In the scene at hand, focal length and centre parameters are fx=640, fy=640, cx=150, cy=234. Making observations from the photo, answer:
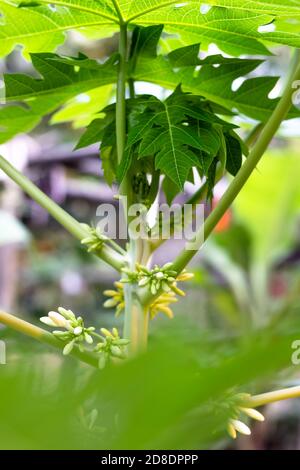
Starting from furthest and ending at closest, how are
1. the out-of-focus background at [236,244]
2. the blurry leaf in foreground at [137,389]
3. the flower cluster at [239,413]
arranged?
the out-of-focus background at [236,244], the flower cluster at [239,413], the blurry leaf in foreground at [137,389]

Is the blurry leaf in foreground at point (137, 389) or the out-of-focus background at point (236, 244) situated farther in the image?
the out-of-focus background at point (236, 244)

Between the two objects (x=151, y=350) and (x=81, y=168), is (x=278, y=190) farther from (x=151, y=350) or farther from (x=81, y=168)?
(x=151, y=350)

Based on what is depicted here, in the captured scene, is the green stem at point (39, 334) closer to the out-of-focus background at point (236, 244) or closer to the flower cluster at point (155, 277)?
the flower cluster at point (155, 277)

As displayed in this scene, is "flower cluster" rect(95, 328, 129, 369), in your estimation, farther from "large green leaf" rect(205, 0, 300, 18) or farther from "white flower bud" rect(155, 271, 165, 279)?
"large green leaf" rect(205, 0, 300, 18)

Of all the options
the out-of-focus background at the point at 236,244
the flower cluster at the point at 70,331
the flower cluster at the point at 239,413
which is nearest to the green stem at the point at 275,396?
the flower cluster at the point at 239,413

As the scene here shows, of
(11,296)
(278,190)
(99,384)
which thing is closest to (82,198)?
(11,296)

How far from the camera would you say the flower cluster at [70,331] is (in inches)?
15.5

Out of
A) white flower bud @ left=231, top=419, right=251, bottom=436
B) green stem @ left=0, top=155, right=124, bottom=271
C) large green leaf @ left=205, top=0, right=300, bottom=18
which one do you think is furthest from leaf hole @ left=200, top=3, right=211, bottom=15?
white flower bud @ left=231, top=419, right=251, bottom=436

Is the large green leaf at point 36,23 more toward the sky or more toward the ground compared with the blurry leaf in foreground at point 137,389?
more toward the sky

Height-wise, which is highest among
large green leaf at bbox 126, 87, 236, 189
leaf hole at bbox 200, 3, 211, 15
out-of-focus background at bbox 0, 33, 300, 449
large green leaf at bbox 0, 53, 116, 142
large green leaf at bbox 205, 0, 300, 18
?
out-of-focus background at bbox 0, 33, 300, 449

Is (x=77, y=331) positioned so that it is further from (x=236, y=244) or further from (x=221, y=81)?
(x=236, y=244)

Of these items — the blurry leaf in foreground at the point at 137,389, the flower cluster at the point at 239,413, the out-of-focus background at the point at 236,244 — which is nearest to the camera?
the blurry leaf in foreground at the point at 137,389

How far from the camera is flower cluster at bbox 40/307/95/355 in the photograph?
15.5 inches
